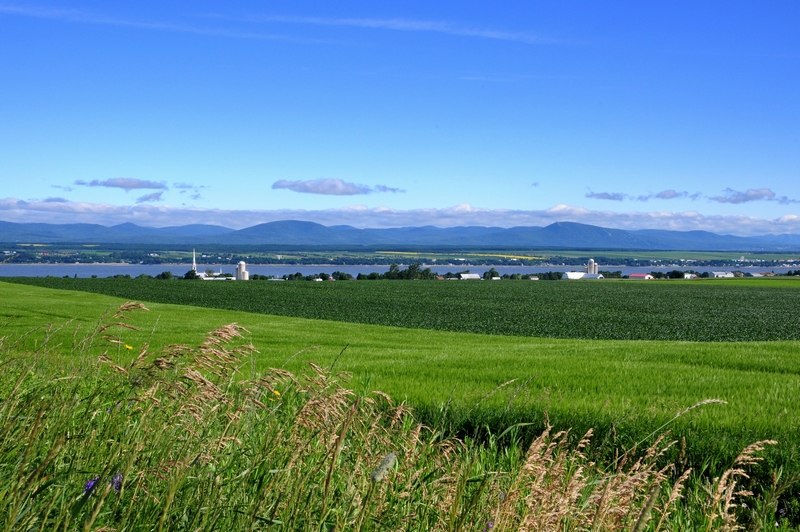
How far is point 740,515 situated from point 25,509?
5693 millimetres

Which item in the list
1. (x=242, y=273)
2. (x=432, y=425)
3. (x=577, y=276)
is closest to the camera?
(x=432, y=425)

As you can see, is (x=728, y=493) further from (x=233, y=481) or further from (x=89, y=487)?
(x=89, y=487)

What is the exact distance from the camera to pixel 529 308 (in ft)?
160

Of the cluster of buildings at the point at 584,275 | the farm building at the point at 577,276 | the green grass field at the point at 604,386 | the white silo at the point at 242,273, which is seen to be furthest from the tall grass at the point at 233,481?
the farm building at the point at 577,276

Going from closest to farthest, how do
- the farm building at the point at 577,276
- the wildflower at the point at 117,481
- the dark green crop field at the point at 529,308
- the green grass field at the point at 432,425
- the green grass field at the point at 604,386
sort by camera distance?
the wildflower at the point at 117,481
the green grass field at the point at 432,425
the green grass field at the point at 604,386
the dark green crop field at the point at 529,308
the farm building at the point at 577,276

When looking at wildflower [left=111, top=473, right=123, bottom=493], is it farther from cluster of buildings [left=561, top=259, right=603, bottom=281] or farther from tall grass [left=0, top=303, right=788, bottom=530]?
cluster of buildings [left=561, top=259, right=603, bottom=281]

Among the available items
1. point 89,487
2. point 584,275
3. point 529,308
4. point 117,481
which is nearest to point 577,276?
point 584,275

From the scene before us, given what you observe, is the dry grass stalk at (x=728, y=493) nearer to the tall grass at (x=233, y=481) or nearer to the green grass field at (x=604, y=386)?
the tall grass at (x=233, y=481)

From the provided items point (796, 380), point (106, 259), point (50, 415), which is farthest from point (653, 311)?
point (106, 259)

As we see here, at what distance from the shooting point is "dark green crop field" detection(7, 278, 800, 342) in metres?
35.9

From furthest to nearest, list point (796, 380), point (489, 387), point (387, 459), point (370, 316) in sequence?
point (370, 316) → point (796, 380) → point (489, 387) → point (387, 459)

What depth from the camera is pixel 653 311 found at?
4841cm

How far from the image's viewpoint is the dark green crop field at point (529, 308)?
35.9 m

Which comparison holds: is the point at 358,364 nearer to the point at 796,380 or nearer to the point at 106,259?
the point at 796,380
